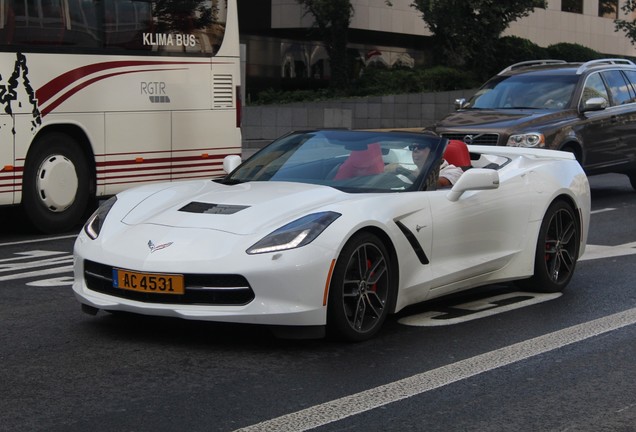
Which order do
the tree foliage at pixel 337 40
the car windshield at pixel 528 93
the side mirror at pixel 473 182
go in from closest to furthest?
the side mirror at pixel 473 182 → the car windshield at pixel 528 93 → the tree foliage at pixel 337 40

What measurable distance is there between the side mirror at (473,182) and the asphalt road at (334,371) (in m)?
0.80

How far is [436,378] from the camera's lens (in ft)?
19.5

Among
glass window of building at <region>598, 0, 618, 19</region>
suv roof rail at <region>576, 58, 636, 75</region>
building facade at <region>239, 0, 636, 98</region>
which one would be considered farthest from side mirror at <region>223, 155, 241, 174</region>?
glass window of building at <region>598, 0, 618, 19</region>

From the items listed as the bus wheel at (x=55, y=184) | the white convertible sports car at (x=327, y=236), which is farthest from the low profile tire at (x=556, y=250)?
the bus wheel at (x=55, y=184)

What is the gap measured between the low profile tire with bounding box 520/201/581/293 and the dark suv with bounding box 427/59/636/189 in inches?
229

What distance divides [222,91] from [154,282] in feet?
28.0

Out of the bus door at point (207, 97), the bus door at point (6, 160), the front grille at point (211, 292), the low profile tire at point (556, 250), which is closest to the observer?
the front grille at point (211, 292)

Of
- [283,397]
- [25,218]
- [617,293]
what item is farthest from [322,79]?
[283,397]

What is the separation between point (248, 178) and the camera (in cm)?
785

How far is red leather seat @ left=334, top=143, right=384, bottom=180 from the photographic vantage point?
748cm

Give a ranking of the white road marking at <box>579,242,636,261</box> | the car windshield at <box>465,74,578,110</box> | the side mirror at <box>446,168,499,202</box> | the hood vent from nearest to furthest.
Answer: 1. the hood vent
2. the side mirror at <box>446,168,499,202</box>
3. the white road marking at <box>579,242,636,261</box>
4. the car windshield at <box>465,74,578,110</box>

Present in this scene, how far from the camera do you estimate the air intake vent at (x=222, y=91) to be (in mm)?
14578

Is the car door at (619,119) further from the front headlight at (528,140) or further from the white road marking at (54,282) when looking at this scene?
the white road marking at (54,282)

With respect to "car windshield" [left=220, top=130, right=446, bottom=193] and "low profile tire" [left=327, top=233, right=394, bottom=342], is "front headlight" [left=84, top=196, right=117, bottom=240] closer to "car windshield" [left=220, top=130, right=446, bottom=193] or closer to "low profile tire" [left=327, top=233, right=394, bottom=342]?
"car windshield" [left=220, top=130, right=446, bottom=193]
